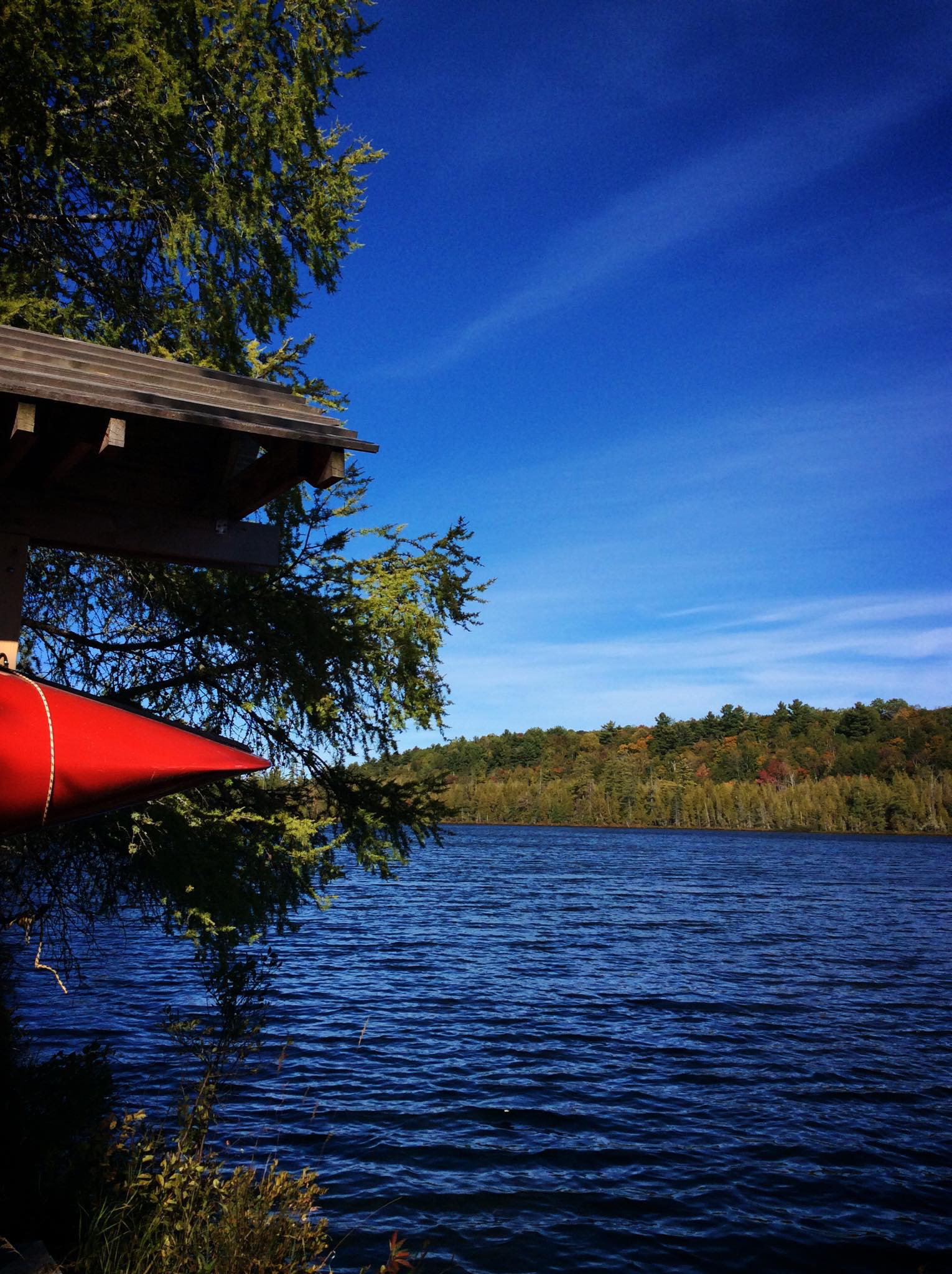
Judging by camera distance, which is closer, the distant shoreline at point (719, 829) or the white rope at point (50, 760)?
the white rope at point (50, 760)

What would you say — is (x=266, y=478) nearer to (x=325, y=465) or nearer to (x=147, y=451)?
(x=325, y=465)

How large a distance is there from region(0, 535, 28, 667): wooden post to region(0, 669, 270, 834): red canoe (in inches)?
41.1

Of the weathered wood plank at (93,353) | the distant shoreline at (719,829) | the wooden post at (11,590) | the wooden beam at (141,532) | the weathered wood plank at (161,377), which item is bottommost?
the distant shoreline at (719,829)

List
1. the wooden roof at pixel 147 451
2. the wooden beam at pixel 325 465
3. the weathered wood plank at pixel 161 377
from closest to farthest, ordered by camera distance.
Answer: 1. the wooden roof at pixel 147 451
2. the weathered wood plank at pixel 161 377
3. the wooden beam at pixel 325 465

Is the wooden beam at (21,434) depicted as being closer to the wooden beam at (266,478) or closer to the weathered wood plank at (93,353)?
the weathered wood plank at (93,353)

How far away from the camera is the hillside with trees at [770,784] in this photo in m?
145

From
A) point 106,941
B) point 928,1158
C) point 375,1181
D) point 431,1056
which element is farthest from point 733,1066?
point 106,941

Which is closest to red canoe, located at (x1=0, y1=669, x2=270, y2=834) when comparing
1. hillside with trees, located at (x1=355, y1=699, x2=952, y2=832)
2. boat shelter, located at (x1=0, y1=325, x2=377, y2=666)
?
boat shelter, located at (x1=0, y1=325, x2=377, y2=666)

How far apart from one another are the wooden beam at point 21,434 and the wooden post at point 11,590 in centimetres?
54

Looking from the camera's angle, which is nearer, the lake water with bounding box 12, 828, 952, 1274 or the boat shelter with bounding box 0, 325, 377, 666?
the boat shelter with bounding box 0, 325, 377, 666

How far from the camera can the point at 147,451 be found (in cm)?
498

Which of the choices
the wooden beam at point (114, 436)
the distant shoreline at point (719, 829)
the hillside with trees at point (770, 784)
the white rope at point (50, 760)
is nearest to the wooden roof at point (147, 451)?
the wooden beam at point (114, 436)

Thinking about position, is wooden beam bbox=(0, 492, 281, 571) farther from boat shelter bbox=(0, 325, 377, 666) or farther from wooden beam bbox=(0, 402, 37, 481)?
wooden beam bbox=(0, 402, 37, 481)

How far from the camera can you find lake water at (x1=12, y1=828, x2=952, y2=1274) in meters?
8.57
